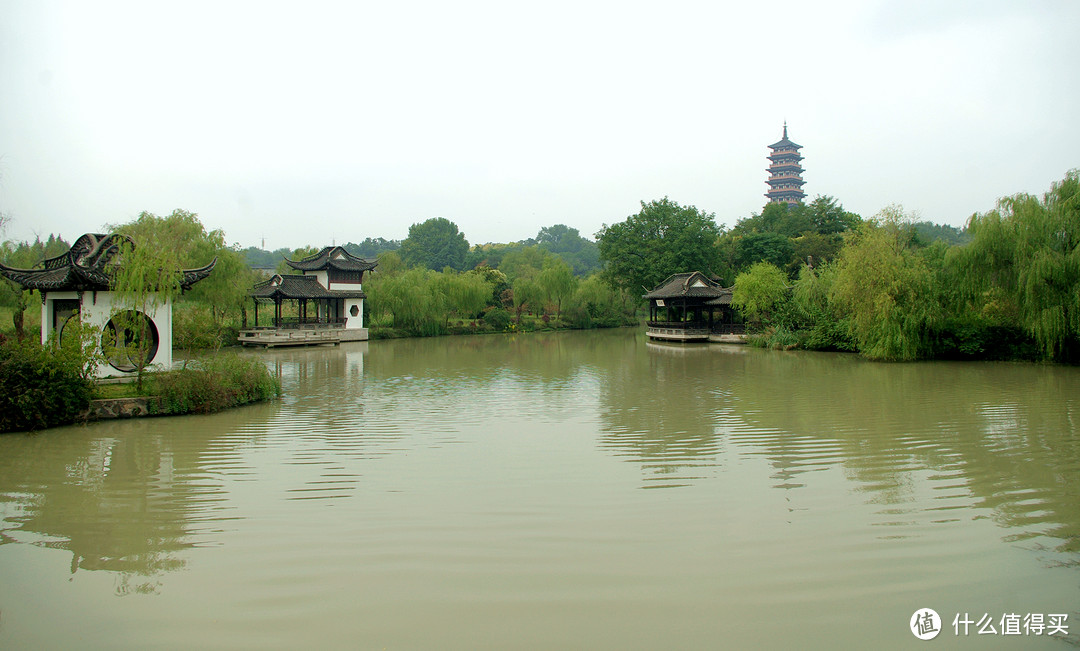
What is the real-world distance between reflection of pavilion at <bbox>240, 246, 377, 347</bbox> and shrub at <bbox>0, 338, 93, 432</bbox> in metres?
16.0

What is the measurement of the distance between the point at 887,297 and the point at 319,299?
21.1 meters

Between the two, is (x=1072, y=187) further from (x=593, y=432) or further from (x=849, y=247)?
(x=593, y=432)

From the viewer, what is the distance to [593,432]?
8789mm

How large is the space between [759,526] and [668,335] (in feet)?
81.9

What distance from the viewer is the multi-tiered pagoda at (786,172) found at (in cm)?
7044

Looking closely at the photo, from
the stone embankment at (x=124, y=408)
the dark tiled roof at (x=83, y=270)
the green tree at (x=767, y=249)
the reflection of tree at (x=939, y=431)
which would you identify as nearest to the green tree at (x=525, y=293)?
the green tree at (x=767, y=249)

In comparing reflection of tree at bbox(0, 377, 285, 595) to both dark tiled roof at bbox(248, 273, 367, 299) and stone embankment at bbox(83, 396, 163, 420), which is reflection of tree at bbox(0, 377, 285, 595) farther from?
dark tiled roof at bbox(248, 273, 367, 299)

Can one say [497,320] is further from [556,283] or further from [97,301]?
[97,301]

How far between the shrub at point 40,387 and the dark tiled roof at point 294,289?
17534 millimetres

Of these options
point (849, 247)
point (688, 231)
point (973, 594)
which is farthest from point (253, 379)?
point (688, 231)

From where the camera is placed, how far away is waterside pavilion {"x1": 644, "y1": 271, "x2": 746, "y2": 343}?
28.7 m

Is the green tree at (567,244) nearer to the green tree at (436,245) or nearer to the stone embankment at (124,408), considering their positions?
the green tree at (436,245)

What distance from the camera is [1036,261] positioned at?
50.0ft

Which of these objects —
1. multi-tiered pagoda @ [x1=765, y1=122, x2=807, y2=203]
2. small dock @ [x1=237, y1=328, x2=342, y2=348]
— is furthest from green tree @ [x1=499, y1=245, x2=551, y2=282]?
small dock @ [x1=237, y1=328, x2=342, y2=348]
